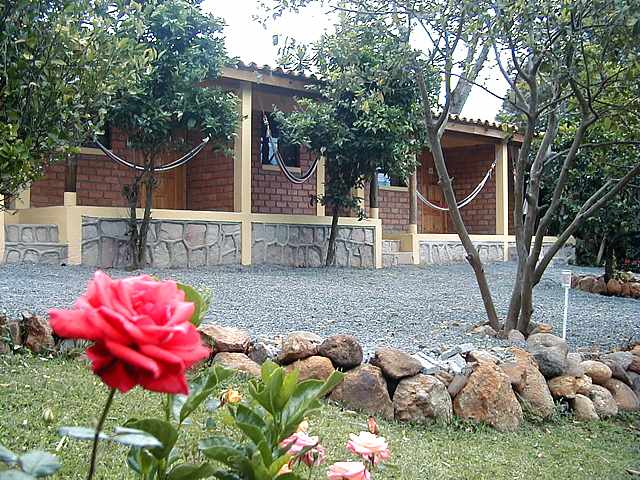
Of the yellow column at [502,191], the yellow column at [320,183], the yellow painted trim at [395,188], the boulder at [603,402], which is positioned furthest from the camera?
the yellow column at [502,191]

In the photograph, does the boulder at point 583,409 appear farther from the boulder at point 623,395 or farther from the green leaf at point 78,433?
the green leaf at point 78,433

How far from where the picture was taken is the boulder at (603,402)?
4754 mm

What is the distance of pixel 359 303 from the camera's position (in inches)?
290

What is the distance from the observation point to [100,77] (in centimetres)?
408

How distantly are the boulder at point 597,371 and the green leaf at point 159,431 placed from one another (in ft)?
14.7

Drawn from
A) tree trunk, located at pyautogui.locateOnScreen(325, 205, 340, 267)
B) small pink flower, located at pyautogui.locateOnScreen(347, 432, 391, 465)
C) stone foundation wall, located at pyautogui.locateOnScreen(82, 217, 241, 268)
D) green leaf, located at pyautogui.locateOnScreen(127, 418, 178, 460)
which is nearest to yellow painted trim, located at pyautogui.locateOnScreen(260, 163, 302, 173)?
tree trunk, located at pyautogui.locateOnScreen(325, 205, 340, 267)

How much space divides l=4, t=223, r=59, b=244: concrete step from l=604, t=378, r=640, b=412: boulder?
6812 millimetres

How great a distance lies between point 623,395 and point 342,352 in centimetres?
223

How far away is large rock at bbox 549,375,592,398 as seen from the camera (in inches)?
185

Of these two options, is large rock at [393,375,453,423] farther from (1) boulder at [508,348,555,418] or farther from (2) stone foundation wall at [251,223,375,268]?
(2) stone foundation wall at [251,223,375,268]

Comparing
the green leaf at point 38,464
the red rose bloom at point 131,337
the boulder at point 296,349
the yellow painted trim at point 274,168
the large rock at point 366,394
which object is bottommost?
the large rock at point 366,394

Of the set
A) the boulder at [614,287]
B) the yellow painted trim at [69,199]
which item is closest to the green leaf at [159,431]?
the yellow painted trim at [69,199]

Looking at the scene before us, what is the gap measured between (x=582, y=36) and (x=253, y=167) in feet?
26.0

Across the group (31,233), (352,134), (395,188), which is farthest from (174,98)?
(395,188)
